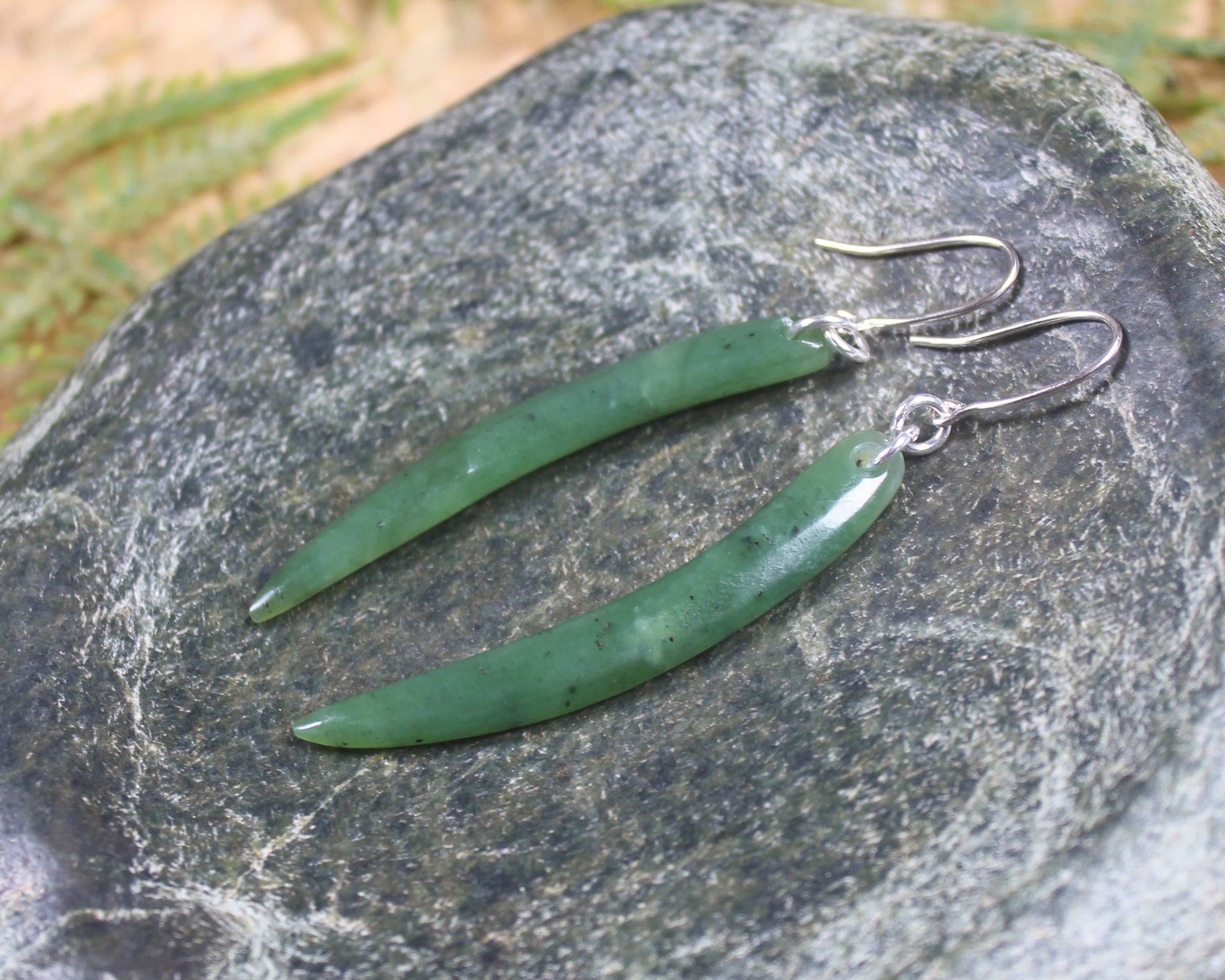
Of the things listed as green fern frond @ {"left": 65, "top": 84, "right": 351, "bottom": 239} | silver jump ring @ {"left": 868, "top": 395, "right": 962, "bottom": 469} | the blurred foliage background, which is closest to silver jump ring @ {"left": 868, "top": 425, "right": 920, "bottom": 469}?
silver jump ring @ {"left": 868, "top": 395, "right": 962, "bottom": 469}

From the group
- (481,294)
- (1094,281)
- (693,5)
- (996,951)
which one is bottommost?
(996,951)

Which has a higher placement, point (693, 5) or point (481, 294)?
point (693, 5)

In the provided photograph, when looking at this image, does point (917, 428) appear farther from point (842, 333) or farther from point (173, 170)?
point (173, 170)

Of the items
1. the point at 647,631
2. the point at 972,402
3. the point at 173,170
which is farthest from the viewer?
the point at 173,170

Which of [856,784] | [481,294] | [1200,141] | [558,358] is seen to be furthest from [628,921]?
[1200,141]

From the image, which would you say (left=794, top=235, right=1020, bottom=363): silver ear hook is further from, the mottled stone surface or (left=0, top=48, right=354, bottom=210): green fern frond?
(left=0, top=48, right=354, bottom=210): green fern frond

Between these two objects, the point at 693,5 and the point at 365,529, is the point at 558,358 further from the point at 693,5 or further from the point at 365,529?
the point at 693,5

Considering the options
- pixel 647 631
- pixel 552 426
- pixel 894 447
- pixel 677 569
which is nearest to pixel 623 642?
pixel 647 631

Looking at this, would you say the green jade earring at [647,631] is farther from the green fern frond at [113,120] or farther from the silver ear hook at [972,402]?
the green fern frond at [113,120]
